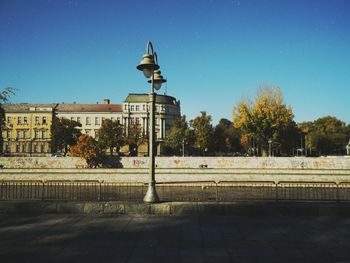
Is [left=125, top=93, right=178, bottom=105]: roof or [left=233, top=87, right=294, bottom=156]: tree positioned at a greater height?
[left=125, top=93, right=178, bottom=105]: roof

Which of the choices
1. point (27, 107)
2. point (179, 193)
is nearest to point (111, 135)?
point (179, 193)

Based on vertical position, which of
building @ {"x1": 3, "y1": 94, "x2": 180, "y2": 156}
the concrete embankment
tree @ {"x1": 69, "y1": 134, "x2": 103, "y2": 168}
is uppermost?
building @ {"x1": 3, "y1": 94, "x2": 180, "y2": 156}

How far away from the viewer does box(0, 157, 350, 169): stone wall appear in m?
39.3

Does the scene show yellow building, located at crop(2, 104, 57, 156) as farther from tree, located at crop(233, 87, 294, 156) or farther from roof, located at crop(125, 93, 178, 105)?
tree, located at crop(233, 87, 294, 156)

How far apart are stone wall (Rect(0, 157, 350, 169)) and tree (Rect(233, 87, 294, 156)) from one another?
289 inches

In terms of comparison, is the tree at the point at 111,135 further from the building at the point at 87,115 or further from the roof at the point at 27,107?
the roof at the point at 27,107

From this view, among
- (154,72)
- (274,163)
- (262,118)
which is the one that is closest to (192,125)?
(262,118)

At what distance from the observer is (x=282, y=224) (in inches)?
333

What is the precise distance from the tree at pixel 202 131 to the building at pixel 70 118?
17683 mm

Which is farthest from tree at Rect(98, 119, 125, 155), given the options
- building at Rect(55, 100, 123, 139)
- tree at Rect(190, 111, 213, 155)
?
building at Rect(55, 100, 123, 139)

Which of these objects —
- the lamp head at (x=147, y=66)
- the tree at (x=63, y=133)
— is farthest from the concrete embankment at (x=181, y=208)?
the tree at (x=63, y=133)

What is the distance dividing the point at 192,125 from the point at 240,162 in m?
21.6

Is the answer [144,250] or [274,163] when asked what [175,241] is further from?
[274,163]

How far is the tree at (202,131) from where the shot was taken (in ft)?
192
